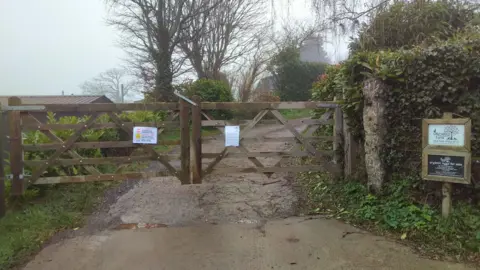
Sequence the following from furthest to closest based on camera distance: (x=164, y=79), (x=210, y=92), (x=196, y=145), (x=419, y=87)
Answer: (x=164, y=79) → (x=210, y=92) → (x=196, y=145) → (x=419, y=87)

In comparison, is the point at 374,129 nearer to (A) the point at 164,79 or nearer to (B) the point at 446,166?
(B) the point at 446,166

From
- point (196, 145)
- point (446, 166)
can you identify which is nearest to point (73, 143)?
point (196, 145)

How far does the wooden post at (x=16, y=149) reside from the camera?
530cm

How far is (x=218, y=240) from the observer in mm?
4457

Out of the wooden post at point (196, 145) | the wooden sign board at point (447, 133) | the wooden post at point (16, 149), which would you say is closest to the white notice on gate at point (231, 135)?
the wooden post at point (196, 145)

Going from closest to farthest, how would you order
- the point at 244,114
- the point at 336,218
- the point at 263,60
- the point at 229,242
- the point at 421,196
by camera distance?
the point at 229,242 → the point at 421,196 → the point at 336,218 → the point at 244,114 → the point at 263,60

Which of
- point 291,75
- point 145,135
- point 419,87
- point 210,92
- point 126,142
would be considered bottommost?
point 126,142

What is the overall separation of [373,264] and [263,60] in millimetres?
21998

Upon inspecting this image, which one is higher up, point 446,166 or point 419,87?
point 419,87

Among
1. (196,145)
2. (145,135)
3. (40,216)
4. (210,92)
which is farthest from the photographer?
(210,92)

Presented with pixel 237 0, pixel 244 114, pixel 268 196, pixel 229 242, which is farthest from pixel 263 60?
pixel 229 242

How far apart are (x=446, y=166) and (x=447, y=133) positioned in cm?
41

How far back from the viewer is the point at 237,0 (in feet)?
75.6

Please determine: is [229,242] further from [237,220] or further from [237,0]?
[237,0]
